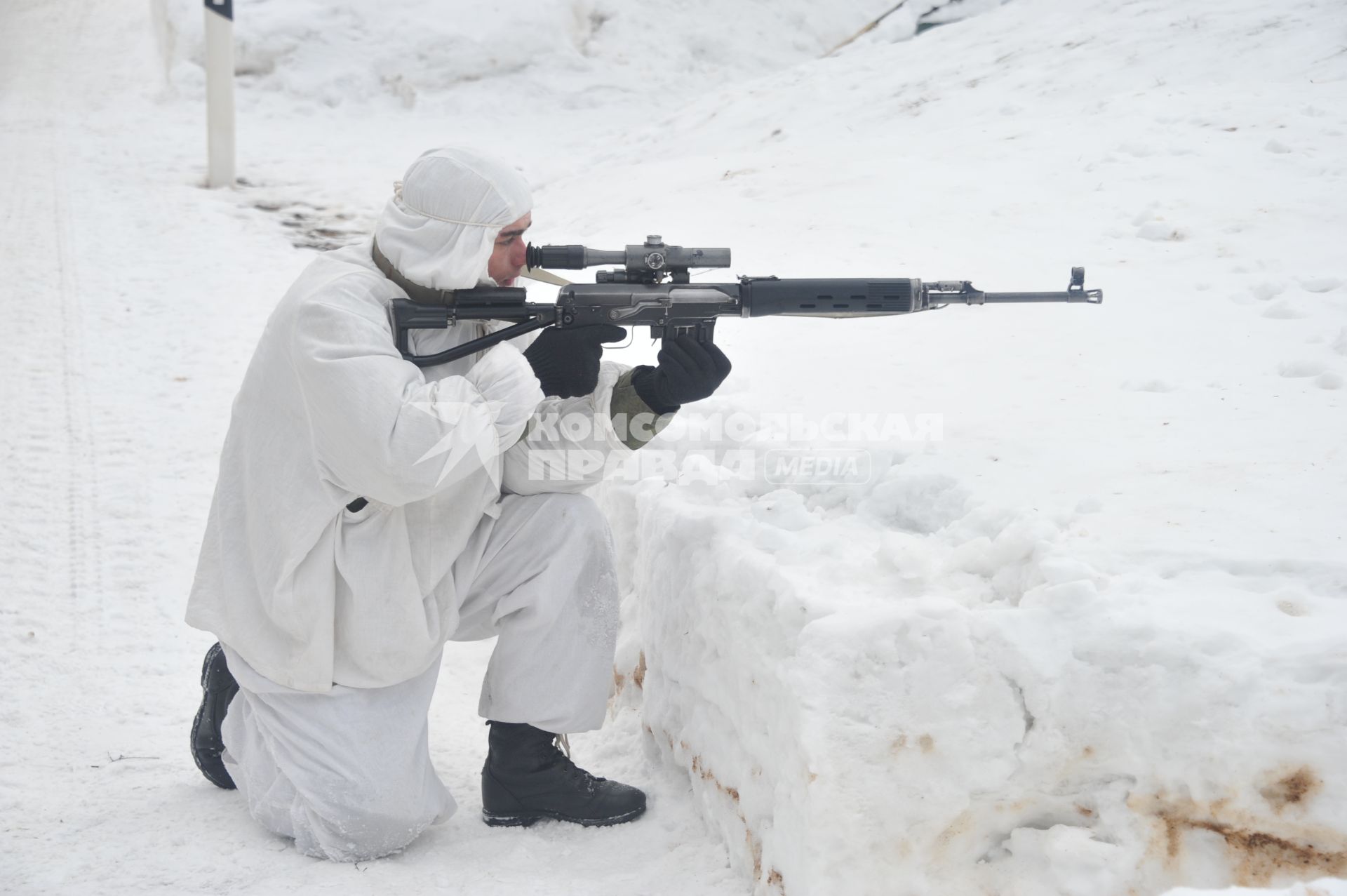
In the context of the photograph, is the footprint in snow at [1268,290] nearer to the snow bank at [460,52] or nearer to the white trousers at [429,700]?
the white trousers at [429,700]

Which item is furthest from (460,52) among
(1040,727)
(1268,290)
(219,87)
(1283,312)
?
(1040,727)

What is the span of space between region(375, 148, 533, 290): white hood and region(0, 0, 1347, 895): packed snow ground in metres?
0.73

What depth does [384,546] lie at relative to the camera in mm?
2418

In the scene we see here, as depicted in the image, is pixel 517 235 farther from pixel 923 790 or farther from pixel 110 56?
pixel 110 56

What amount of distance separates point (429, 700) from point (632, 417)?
2.45 ft

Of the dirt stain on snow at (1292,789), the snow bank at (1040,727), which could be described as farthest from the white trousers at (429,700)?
the dirt stain on snow at (1292,789)

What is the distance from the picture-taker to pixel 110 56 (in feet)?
36.0

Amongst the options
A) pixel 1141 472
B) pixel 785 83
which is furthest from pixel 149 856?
pixel 785 83

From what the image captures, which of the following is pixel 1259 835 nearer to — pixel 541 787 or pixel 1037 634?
pixel 1037 634

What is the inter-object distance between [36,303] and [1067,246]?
181 inches

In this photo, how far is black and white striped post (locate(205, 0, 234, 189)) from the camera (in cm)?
771

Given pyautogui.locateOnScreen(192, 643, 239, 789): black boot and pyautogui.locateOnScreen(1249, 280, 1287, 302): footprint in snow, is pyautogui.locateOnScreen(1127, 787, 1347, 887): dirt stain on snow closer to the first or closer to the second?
pyautogui.locateOnScreen(192, 643, 239, 789): black boot

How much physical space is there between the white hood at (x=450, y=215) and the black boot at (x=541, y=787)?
3.15ft

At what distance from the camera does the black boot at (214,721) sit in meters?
2.68
